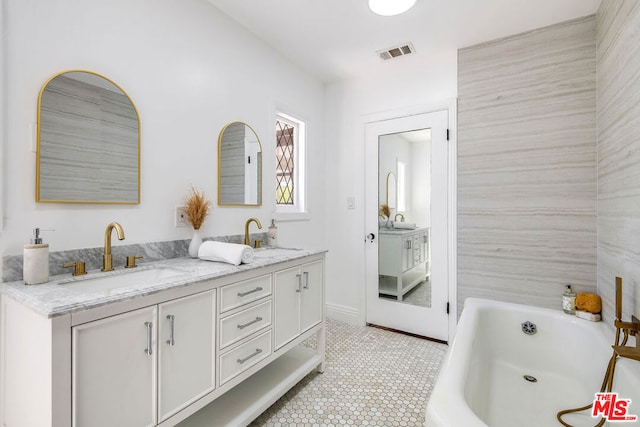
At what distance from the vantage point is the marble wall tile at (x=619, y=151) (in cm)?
139

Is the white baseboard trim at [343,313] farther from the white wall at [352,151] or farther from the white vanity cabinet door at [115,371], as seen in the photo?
the white vanity cabinet door at [115,371]

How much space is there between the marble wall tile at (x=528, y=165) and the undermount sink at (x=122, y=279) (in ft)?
6.94

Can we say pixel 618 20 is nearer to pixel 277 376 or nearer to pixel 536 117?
pixel 536 117

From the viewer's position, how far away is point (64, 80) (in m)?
1.32

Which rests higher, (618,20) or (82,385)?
(618,20)

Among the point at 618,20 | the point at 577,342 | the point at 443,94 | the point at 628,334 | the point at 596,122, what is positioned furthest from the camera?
the point at 443,94

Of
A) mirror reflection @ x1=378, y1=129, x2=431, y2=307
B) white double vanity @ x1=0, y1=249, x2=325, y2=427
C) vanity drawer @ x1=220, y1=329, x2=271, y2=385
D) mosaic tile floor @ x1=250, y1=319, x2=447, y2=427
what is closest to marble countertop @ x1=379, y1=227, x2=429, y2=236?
mirror reflection @ x1=378, y1=129, x2=431, y2=307

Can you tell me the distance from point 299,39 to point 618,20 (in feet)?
6.20

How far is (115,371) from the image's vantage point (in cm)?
103

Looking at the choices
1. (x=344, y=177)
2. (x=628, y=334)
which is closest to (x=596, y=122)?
(x=628, y=334)

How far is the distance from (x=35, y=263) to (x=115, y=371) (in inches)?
20.4

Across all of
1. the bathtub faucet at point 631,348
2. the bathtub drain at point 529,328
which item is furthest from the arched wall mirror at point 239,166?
the bathtub faucet at point 631,348

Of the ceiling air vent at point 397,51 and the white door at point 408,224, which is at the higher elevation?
the ceiling air vent at point 397,51

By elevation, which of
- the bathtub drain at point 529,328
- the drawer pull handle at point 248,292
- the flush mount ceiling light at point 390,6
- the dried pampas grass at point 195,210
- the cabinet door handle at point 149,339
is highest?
the flush mount ceiling light at point 390,6
